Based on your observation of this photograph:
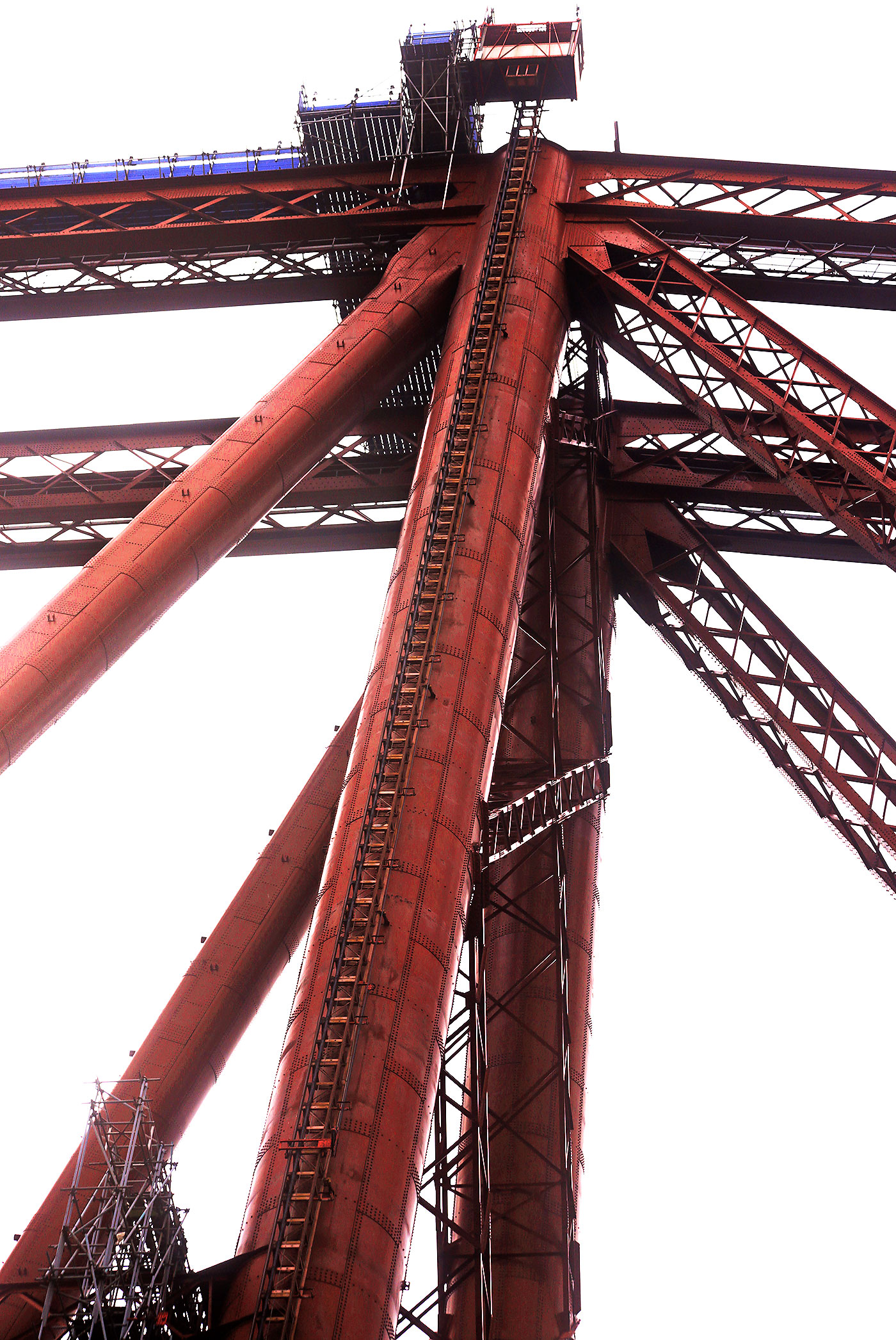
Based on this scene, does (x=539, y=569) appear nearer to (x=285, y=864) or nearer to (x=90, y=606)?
(x=285, y=864)

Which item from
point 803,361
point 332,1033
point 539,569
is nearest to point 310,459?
point 539,569

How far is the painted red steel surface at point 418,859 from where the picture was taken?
40.6 feet

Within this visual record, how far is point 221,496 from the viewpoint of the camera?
56.1 ft

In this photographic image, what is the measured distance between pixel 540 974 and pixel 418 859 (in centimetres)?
567

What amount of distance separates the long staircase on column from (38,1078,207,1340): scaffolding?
41.1 inches

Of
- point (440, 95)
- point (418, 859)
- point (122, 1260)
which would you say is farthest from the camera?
point (440, 95)

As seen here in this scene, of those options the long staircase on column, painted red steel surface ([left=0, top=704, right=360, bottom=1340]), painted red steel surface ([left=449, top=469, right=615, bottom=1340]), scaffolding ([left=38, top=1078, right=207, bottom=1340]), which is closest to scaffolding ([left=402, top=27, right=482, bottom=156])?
the long staircase on column

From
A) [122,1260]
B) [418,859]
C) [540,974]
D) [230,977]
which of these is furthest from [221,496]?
[122,1260]

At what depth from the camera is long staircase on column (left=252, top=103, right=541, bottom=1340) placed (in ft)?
39.9

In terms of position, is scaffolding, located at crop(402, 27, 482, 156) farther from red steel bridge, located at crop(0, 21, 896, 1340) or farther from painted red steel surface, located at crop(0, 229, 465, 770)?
painted red steel surface, located at crop(0, 229, 465, 770)

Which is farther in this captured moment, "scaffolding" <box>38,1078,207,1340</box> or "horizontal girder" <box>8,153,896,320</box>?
"horizontal girder" <box>8,153,896,320</box>

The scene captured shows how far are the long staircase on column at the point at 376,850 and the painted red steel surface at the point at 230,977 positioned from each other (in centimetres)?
416

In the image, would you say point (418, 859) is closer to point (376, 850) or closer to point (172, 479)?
point (376, 850)

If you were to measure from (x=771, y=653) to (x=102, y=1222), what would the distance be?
12810 millimetres
